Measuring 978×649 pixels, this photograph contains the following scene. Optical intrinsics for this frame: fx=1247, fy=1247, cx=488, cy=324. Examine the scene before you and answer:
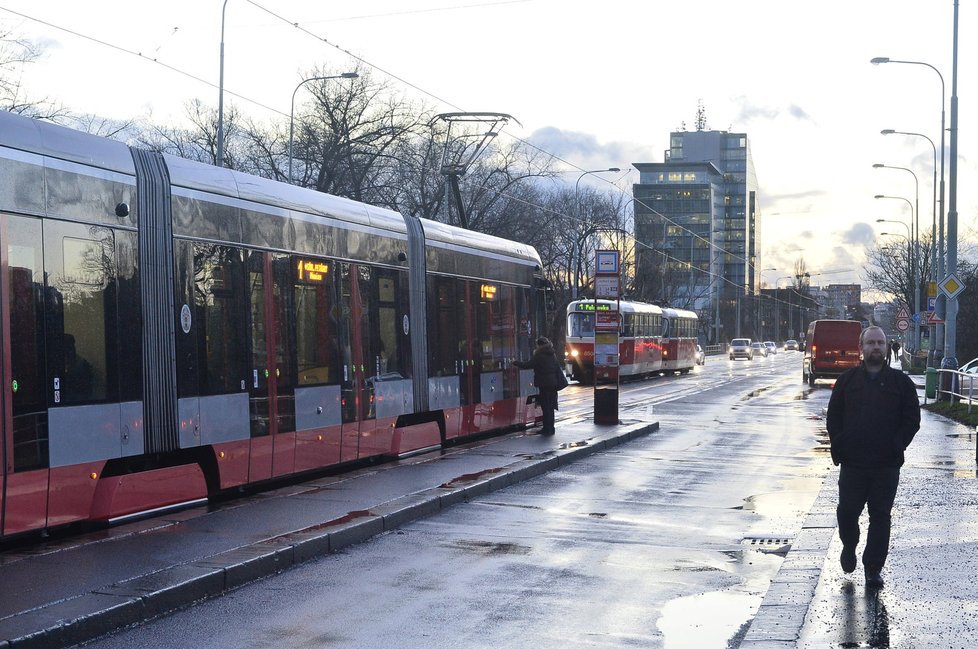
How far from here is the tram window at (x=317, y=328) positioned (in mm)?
13305

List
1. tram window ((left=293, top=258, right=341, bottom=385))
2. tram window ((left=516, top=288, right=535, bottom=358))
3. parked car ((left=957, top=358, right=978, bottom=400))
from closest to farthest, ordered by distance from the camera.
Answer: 1. tram window ((left=293, top=258, right=341, bottom=385))
2. tram window ((left=516, top=288, right=535, bottom=358))
3. parked car ((left=957, top=358, right=978, bottom=400))

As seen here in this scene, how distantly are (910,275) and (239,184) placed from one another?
7331 cm

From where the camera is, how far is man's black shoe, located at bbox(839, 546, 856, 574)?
8.43 metres

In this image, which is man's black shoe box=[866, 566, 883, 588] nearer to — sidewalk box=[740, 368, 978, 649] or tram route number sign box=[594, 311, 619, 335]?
sidewalk box=[740, 368, 978, 649]

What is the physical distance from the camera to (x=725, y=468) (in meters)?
16.7

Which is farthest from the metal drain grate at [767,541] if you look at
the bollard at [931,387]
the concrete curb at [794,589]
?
the bollard at [931,387]

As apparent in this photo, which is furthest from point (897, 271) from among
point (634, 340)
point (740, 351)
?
point (634, 340)

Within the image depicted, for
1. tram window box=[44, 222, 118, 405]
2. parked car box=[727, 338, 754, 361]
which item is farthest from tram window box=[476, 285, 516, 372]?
parked car box=[727, 338, 754, 361]

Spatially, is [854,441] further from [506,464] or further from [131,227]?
[506,464]

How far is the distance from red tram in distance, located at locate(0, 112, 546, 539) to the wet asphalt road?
1.92m

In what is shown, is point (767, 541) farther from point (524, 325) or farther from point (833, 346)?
point (833, 346)

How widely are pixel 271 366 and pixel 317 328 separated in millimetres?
1227

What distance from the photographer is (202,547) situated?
30.1 feet

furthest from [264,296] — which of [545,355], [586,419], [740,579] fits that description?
[586,419]
